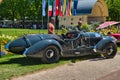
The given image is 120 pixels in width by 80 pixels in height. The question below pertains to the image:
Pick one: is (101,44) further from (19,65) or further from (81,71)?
(19,65)

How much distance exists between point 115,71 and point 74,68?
4.45ft

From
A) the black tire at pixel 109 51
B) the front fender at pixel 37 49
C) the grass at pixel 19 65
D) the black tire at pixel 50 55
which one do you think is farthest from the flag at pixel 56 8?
the front fender at pixel 37 49

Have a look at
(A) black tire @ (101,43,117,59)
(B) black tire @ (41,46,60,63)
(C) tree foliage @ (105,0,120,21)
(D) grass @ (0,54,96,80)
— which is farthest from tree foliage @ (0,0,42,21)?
(B) black tire @ (41,46,60,63)

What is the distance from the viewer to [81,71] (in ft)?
34.2

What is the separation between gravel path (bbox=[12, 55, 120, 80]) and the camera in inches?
369

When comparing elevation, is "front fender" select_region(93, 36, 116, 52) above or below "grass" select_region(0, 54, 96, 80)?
above

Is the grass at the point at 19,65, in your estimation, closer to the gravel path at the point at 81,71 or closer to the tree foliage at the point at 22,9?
the gravel path at the point at 81,71

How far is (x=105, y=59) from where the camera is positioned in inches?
520

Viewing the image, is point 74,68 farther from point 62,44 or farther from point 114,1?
point 114,1

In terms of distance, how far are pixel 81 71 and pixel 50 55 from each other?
1.63m

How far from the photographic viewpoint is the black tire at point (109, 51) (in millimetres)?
13477

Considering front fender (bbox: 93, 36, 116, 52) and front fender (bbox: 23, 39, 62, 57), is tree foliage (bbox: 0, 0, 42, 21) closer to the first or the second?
front fender (bbox: 93, 36, 116, 52)

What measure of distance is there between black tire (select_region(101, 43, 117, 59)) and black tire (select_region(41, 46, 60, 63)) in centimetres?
253

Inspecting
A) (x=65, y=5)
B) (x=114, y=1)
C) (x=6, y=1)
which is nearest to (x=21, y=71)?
(x=65, y=5)
